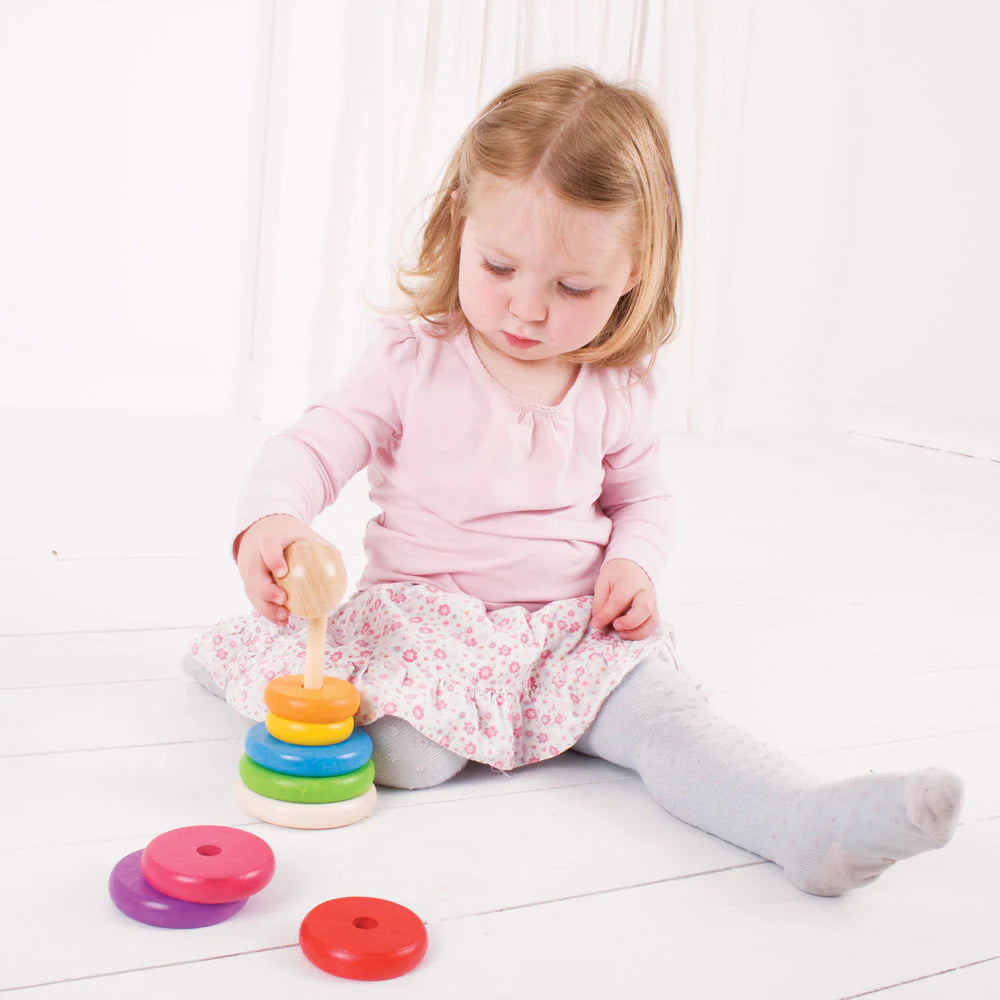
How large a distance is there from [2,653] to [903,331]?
2.80m

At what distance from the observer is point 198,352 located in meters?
2.64

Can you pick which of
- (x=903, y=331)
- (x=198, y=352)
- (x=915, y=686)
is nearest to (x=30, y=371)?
(x=198, y=352)

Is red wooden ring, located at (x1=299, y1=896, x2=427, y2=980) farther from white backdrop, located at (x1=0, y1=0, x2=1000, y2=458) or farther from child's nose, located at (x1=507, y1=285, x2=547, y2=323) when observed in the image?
white backdrop, located at (x1=0, y1=0, x2=1000, y2=458)

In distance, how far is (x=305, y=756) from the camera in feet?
2.75

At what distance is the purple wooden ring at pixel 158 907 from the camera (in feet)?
2.24

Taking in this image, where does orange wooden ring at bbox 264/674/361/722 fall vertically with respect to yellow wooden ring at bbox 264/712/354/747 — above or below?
above

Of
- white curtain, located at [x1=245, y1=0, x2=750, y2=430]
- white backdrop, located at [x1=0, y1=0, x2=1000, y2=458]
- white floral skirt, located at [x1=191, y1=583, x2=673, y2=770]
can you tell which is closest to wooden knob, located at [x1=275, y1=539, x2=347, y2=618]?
white floral skirt, located at [x1=191, y1=583, x2=673, y2=770]

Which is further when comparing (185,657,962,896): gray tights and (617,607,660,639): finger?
(617,607,660,639): finger

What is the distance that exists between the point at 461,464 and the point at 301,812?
1.15 ft

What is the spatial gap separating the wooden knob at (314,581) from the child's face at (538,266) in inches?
10.2

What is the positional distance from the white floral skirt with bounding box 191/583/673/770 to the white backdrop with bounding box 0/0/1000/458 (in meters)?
1.40

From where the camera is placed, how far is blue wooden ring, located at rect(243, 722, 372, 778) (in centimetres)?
84

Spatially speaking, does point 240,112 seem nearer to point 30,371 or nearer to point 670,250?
point 30,371

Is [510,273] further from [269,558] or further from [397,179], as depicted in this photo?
[397,179]
